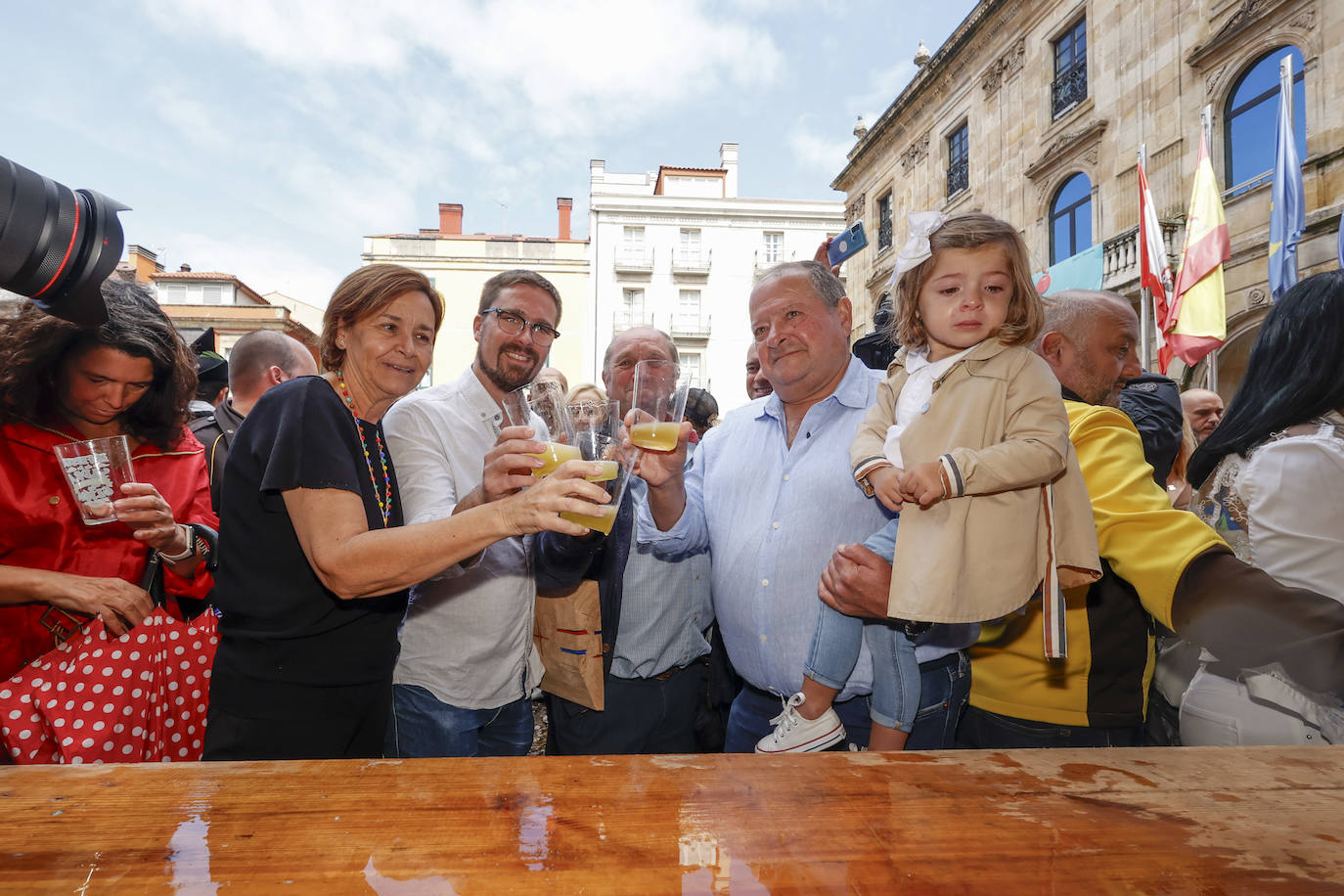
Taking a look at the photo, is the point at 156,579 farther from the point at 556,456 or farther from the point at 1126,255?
the point at 1126,255

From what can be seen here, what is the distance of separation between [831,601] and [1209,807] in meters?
1.05

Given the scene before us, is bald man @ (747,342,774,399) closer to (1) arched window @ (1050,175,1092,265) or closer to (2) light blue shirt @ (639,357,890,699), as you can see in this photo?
(2) light blue shirt @ (639,357,890,699)

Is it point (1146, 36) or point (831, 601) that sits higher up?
point (1146, 36)

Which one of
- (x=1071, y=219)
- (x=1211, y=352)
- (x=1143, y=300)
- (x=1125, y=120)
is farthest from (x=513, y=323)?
(x=1071, y=219)

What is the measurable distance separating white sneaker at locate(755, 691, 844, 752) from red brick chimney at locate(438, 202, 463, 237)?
34.0 meters

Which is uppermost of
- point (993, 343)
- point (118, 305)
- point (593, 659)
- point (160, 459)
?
point (118, 305)

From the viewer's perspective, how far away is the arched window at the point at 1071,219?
13234mm

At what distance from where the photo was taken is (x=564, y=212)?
34500mm

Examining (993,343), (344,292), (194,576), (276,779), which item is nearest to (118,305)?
(344,292)

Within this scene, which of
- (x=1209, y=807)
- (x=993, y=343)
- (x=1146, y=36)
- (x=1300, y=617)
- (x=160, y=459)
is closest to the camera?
(x=1209, y=807)

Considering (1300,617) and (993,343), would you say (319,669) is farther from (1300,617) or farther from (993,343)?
(1300,617)

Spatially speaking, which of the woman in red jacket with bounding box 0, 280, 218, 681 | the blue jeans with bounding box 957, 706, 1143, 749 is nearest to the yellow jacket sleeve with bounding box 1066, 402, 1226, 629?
the blue jeans with bounding box 957, 706, 1143, 749

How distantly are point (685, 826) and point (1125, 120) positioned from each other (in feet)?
49.0

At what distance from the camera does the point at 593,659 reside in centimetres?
233
